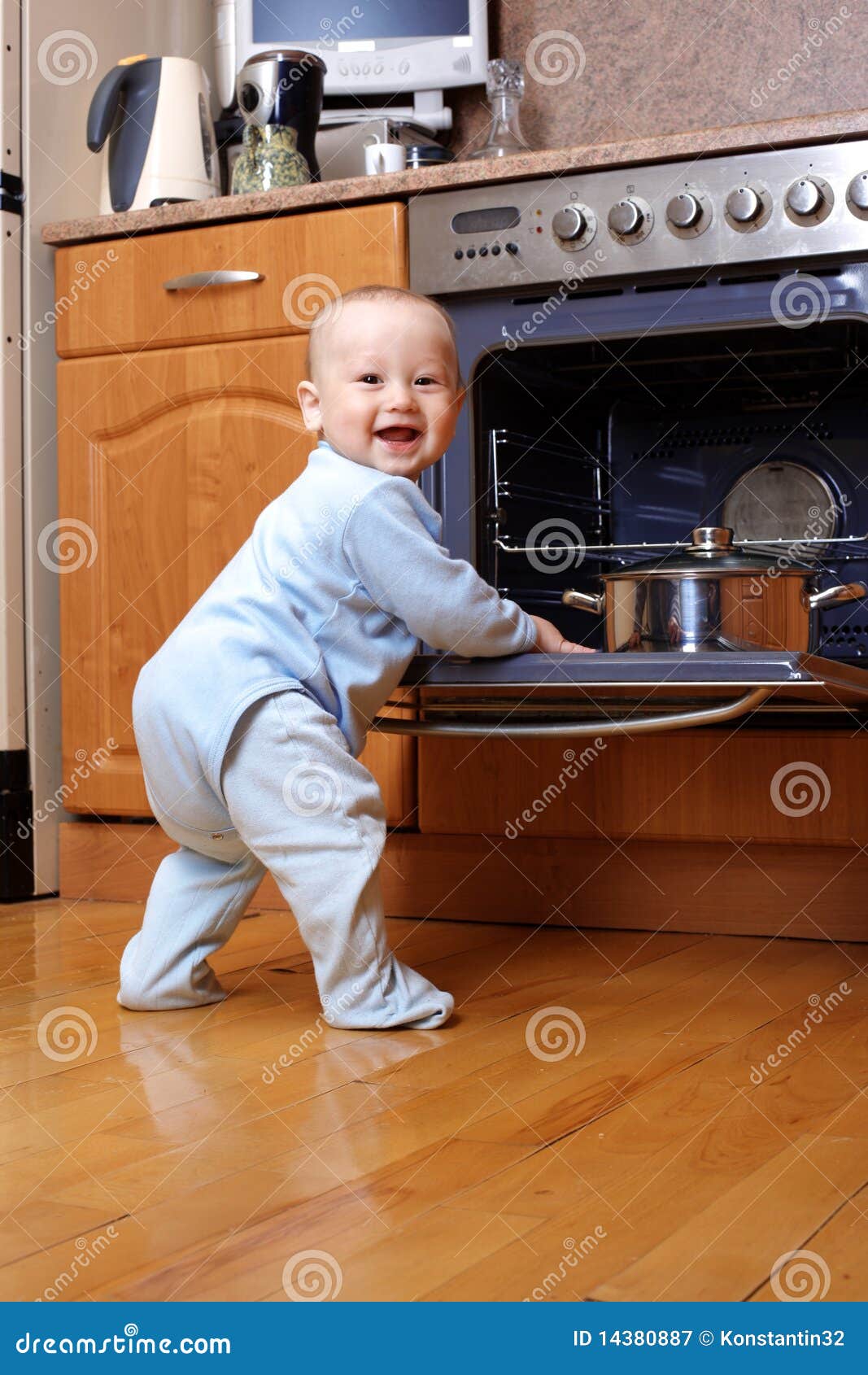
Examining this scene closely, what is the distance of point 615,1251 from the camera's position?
2.33 feet

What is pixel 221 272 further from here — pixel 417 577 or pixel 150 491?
pixel 417 577

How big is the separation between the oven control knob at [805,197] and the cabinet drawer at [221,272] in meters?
0.46

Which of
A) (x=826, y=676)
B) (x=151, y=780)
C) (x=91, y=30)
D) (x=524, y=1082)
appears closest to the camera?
(x=524, y=1082)

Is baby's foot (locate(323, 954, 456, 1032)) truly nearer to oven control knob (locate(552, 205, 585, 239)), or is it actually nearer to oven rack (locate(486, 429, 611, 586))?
oven rack (locate(486, 429, 611, 586))

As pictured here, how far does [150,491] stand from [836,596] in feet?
3.04

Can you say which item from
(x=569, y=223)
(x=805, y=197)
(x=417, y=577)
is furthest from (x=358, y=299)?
(x=805, y=197)

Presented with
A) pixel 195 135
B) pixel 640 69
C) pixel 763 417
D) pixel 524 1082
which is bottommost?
pixel 524 1082

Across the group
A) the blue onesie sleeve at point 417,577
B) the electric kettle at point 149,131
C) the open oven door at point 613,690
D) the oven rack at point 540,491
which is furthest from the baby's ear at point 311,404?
the electric kettle at point 149,131

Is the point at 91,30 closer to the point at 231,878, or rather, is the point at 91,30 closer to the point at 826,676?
the point at 231,878

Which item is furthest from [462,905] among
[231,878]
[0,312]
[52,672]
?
[0,312]

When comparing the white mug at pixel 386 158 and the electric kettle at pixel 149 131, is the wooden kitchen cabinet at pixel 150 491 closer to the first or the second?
the electric kettle at pixel 149 131

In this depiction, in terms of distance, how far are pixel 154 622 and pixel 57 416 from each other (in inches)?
12.9

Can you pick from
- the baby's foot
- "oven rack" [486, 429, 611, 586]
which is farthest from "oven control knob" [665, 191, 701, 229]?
the baby's foot

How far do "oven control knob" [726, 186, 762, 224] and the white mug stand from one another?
574 millimetres
